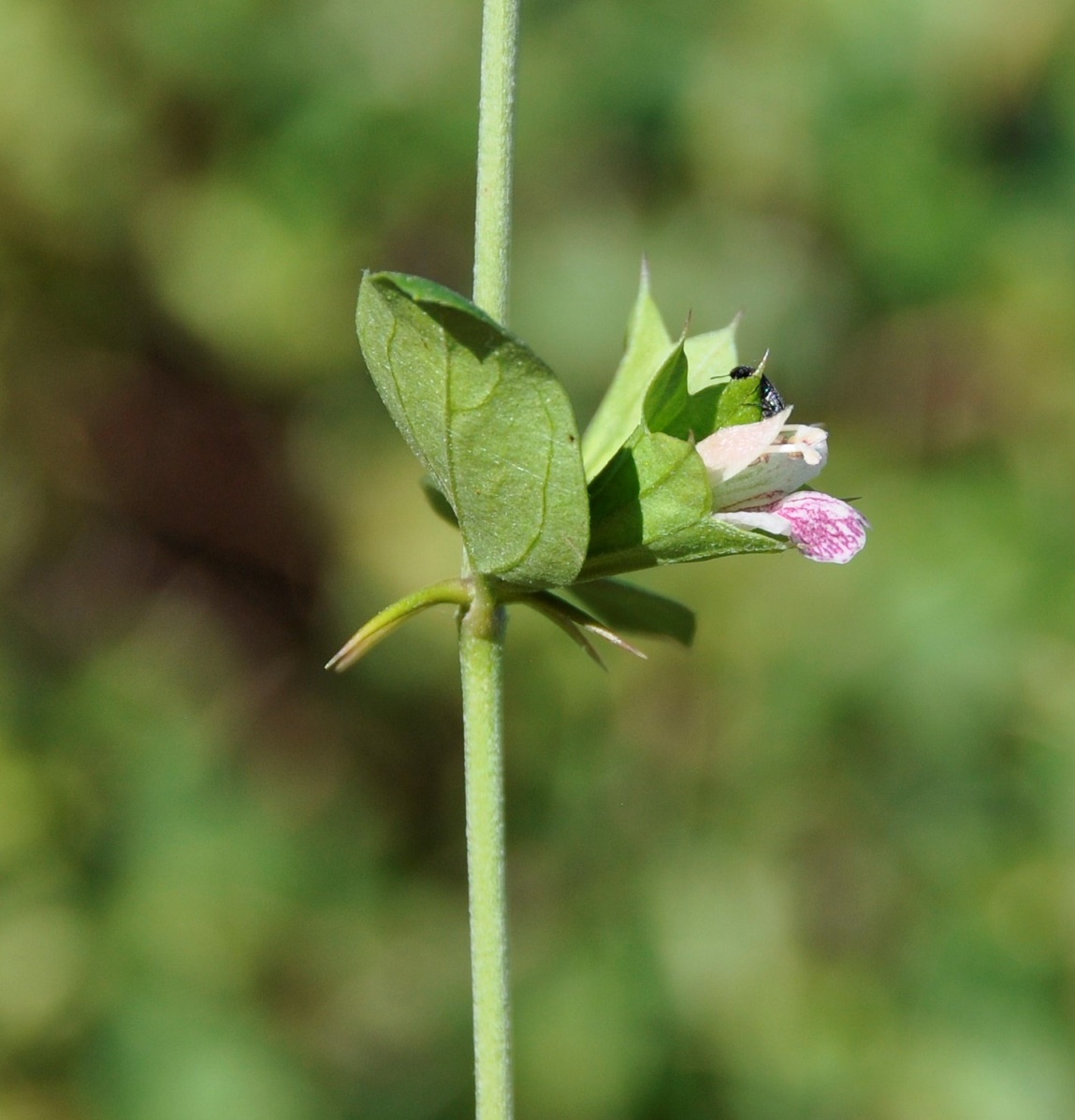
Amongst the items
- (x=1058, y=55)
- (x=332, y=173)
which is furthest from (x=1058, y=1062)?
(x=332, y=173)

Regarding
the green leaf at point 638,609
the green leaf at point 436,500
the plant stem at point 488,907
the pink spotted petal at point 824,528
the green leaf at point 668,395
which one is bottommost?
the plant stem at point 488,907

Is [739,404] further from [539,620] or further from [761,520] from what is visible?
[539,620]

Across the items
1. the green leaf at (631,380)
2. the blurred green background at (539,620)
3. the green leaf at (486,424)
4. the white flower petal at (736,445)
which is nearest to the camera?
the green leaf at (486,424)

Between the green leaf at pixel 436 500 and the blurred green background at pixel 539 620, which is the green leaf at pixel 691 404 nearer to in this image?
the green leaf at pixel 436 500

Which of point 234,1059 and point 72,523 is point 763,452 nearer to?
point 234,1059

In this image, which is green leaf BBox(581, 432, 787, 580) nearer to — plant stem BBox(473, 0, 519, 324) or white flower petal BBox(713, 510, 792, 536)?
white flower petal BBox(713, 510, 792, 536)

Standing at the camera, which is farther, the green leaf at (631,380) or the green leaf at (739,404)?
the green leaf at (631,380)

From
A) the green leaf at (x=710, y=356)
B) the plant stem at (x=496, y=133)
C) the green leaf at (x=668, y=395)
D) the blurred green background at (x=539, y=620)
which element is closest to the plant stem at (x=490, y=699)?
the plant stem at (x=496, y=133)
